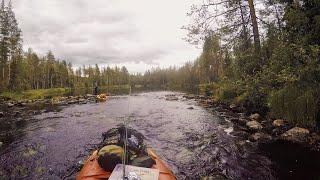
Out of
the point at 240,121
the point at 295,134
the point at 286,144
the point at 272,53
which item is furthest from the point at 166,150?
the point at 272,53

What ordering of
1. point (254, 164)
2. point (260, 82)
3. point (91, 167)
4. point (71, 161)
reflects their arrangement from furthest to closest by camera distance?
point (260, 82) → point (71, 161) → point (254, 164) → point (91, 167)

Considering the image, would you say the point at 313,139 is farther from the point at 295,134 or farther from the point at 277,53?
the point at 277,53

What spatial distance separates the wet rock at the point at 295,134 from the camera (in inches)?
384

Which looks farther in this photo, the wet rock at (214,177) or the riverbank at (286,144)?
the riverbank at (286,144)

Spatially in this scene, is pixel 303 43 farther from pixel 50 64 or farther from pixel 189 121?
pixel 50 64

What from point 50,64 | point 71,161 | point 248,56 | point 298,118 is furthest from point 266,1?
point 50,64

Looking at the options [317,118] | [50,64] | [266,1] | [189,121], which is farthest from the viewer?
[50,64]

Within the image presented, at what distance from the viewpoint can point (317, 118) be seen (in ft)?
33.7

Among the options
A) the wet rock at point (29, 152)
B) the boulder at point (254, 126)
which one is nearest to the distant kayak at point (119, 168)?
the wet rock at point (29, 152)

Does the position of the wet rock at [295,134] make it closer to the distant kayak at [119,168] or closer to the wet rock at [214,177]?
the wet rock at [214,177]

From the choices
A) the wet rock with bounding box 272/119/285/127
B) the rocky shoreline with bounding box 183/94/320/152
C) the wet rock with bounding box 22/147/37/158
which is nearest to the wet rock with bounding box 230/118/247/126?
the rocky shoreline with bounding box 183/94/320/152

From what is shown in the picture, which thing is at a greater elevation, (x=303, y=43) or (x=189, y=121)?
(x=303, y=43)

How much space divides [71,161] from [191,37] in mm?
10596

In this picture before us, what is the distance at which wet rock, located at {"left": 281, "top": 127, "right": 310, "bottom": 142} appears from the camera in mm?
9759
